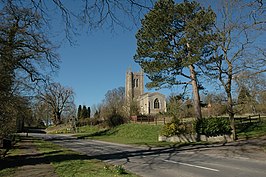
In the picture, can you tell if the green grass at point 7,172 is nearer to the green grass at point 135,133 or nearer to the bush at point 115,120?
the green grass at point 135,133

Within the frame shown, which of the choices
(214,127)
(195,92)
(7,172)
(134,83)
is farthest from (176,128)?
(134,83)

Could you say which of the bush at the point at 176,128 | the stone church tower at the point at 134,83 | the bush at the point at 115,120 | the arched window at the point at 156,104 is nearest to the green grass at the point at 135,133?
the bush at the point at 176,128

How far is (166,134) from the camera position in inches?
Result: 1051

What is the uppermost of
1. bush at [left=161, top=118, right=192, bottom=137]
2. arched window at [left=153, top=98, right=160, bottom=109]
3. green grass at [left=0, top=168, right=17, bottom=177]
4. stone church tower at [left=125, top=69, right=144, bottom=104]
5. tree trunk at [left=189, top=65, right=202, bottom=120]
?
stone church tower at [left=125, top=69, right=144, bottom=104]

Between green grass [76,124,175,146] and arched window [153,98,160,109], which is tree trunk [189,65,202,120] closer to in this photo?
green grass [76,124,175,146]

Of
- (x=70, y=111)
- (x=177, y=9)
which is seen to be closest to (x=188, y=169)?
(x=177, y=9)

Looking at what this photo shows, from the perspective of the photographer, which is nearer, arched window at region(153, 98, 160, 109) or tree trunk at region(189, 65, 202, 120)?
tree trunk at region(189, 65, 202, 120)

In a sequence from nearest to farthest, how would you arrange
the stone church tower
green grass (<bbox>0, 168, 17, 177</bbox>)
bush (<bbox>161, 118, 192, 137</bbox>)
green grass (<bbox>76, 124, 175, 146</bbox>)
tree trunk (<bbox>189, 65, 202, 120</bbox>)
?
green grass (<bbox>0, 168, 17, 177</bbox>)
bush (<bbox>161, 118, 192, 137</bbox>)
tree trunk (<bbox>189, 65, 202, 120</bbox>)
green grass (<bbox>76, 124, 175, 146</bbox>)
the stone church tower

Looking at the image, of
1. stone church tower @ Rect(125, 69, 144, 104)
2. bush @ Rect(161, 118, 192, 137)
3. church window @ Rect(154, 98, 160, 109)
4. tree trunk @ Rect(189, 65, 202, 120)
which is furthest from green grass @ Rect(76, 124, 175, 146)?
stone church tower @ Rect(125, 69, 144, 104)

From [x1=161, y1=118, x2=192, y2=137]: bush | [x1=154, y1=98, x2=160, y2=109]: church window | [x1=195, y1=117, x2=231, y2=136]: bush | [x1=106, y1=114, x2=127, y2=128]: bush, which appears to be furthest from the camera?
[x1=154, y1=98, x2=160, y2=109]: church window

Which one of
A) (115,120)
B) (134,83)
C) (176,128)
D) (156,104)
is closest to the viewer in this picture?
(176,128)

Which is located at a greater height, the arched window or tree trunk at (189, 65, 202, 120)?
the arched window

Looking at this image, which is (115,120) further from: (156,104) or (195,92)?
(156,104)

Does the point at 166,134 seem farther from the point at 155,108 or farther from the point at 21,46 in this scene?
the point at 155,108
